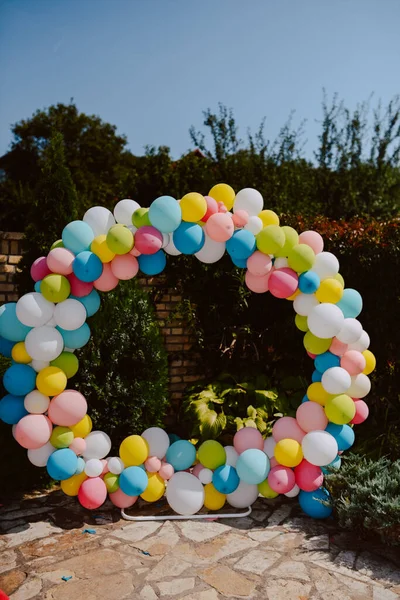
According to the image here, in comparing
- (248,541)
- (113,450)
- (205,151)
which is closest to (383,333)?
(248,541)

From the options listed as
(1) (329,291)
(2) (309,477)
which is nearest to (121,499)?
(2) (309,477)

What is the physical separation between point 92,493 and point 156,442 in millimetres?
599

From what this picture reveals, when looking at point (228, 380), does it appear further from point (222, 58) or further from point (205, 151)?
point (205, 151)

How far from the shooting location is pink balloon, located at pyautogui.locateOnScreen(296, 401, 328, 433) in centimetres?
379

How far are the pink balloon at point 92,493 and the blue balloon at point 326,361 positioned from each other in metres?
1.88

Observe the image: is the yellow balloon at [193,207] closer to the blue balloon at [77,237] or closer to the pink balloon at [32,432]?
the blue balloon at [77,237]

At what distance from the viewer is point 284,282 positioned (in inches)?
148

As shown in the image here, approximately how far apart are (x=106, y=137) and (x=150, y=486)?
72.5 feet

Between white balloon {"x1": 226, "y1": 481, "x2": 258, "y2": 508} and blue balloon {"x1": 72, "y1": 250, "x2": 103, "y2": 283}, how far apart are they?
1944mm

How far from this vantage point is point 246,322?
569 cm

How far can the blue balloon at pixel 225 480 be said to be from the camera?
3770mm

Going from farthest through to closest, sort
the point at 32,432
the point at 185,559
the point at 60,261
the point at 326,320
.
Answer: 1. the point at 326,320
2. the point at 60,261
3. the point at 32,432
4. the point at 185,559

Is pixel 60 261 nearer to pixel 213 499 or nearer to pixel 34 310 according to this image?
pixel 34 310

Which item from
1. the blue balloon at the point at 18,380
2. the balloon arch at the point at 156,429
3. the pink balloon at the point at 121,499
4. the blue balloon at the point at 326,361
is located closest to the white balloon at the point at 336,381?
the balloon arch at the point at 156,429
